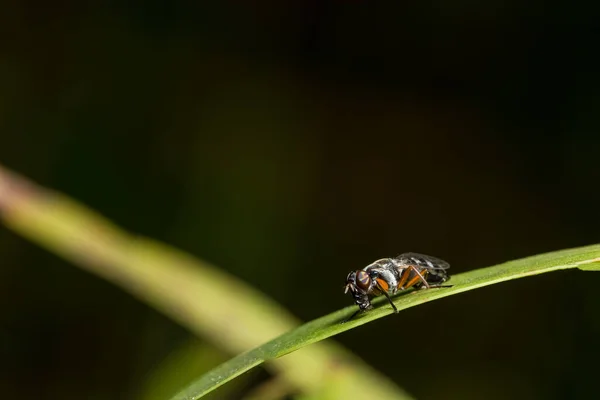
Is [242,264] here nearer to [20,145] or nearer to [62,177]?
[62,177]

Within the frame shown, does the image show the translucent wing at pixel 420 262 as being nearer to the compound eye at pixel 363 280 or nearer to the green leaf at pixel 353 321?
the compound eye at pixel 363 280

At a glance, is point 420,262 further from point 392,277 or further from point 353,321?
point 353,321

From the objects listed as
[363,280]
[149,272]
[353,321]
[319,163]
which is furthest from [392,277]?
[319,163]

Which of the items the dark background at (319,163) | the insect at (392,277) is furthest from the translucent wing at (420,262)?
the dark background at (319,163)

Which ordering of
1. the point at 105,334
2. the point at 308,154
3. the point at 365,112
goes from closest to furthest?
the point at 105,334 → the point at 308,154 → the point at 365,112

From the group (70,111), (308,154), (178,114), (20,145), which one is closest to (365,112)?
(308,154)

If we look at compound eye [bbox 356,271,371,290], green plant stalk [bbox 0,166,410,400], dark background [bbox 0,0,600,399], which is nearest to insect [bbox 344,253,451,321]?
compound eye [bbox 356,271,371,290]
